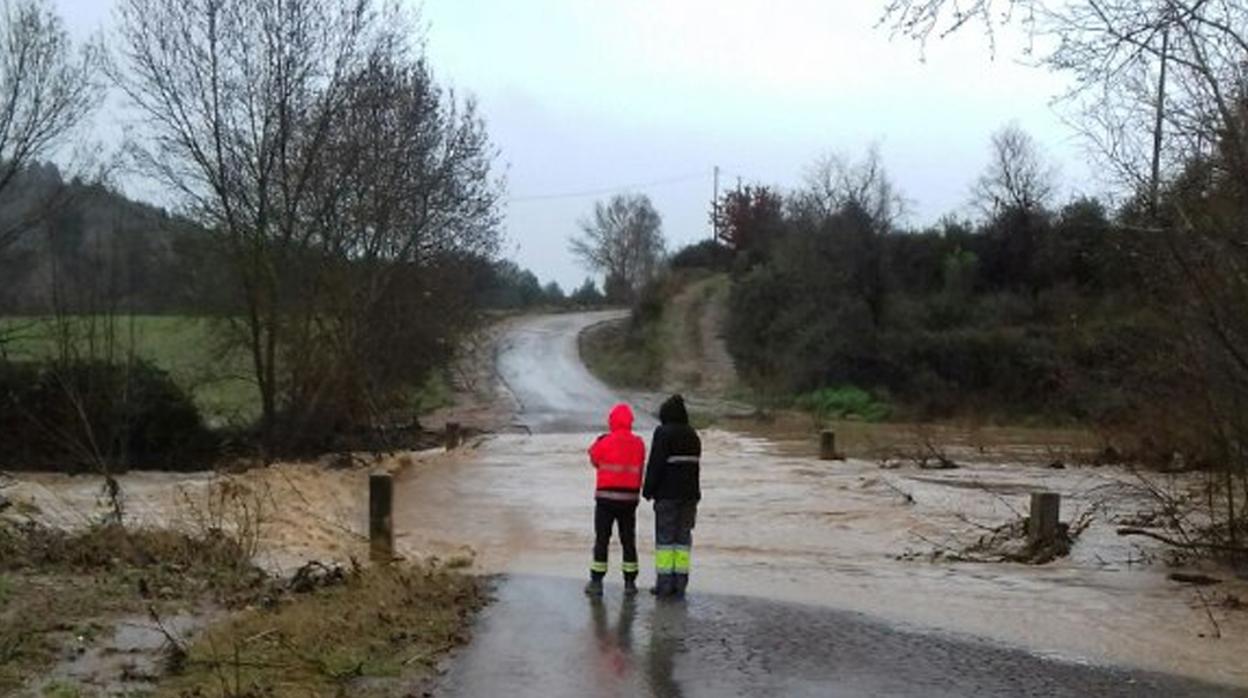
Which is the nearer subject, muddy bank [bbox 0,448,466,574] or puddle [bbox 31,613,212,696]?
puddle [bbox 31,613,212,696]

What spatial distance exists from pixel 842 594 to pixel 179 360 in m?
28.7

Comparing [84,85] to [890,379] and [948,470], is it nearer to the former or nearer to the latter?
[948,470]

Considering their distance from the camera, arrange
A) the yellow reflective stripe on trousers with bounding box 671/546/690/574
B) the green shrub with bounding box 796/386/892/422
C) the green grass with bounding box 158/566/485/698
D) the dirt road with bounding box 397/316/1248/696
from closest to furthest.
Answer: the green grass with bounding box 158/566/485/698, the dirt road with bounding box 397/316/1248/696, the yellow reflective stripe on trousers with bounding box 671/546/690/574, the green shrub with bounding box 796/386/892/422

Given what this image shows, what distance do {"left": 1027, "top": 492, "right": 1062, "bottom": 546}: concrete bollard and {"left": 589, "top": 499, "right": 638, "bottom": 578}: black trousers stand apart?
21.3ft

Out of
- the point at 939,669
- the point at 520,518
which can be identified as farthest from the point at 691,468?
the point at 520,518

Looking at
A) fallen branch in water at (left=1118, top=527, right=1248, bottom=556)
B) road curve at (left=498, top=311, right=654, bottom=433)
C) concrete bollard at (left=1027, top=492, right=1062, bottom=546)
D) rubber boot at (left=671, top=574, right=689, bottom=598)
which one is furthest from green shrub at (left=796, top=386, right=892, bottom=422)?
rubber boot at (left=671, top=574, right=689, bottom=598)

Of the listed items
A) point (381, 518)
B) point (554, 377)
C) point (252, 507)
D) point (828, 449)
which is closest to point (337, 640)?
point (381, 518)

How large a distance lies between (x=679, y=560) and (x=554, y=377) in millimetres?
53339

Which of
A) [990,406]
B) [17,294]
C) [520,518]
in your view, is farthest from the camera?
[990,406]

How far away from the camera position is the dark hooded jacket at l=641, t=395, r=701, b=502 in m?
12.8

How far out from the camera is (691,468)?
505 inches

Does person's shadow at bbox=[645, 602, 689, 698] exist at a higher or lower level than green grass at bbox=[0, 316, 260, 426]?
lower

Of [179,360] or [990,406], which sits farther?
[990,406]

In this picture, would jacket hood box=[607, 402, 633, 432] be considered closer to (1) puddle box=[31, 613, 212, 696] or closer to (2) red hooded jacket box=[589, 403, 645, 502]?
(2) red hooded jacket box=[589, 403, 645, 502]
